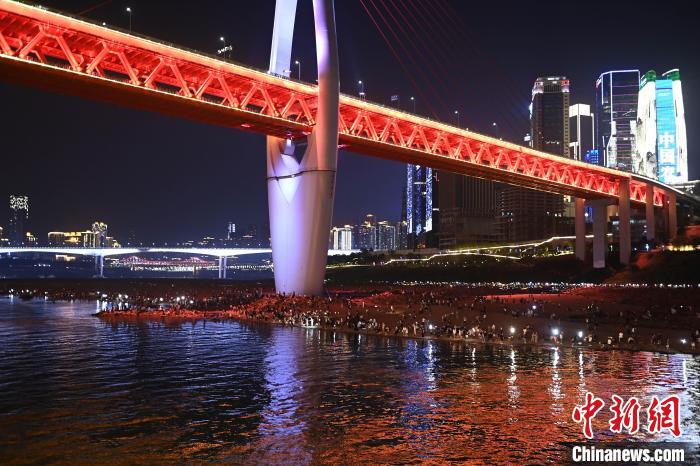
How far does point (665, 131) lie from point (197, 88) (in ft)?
606

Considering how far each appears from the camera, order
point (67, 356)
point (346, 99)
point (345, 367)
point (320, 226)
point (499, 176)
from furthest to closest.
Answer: point (499, 176), point (346, 99), point (320, 226), point (67, 356), point (345, 367)

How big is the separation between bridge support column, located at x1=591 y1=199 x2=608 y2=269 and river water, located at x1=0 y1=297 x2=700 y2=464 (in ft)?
182

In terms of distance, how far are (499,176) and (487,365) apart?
4356 cm

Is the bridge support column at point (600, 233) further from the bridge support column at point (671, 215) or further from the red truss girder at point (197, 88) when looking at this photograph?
the red truss girder at point (197, 88)

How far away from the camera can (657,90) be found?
637 feet

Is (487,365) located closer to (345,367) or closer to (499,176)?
(345,367)

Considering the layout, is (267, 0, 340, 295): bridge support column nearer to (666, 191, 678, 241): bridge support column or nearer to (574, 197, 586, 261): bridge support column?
(574, 197, 586, 261): bridge support column

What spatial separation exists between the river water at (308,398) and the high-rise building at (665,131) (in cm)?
18464

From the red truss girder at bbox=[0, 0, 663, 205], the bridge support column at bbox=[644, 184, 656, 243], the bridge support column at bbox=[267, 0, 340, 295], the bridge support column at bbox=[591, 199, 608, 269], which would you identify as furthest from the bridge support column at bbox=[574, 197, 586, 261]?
the bridge support column at bbox=[267, 0, 340, 295]

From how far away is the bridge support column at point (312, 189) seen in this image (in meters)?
41.3

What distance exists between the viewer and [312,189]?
4150cm

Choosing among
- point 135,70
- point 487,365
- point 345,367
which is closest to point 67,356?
point 345,367

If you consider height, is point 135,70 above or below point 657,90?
below

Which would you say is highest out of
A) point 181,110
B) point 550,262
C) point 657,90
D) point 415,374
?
point 657,90
